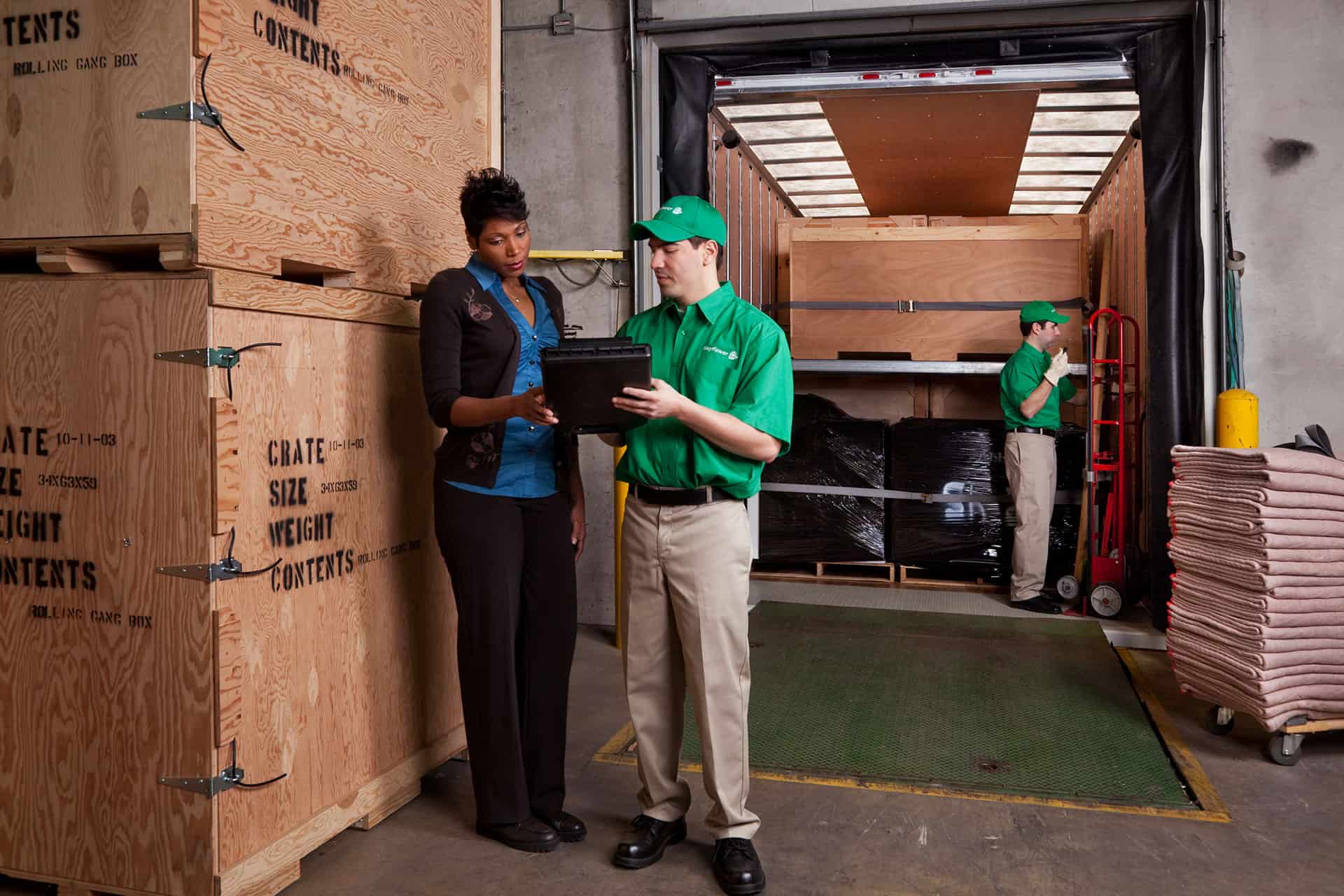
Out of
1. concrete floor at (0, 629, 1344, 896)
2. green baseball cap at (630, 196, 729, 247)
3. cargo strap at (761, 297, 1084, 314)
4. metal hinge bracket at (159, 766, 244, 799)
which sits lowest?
concrete floor at (0, 629, 1344, 896)

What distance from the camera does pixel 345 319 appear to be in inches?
131

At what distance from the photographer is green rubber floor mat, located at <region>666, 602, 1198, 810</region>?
3.91 metres

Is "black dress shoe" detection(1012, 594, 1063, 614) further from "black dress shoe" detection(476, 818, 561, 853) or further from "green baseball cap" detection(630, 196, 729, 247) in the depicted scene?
"green baseball cap" detection(630, 196, 729, 247)

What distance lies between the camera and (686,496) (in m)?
3.01

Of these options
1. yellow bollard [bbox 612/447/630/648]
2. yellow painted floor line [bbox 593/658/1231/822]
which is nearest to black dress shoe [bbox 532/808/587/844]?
yellow painted floor line [bbox 593/658/1231/822]

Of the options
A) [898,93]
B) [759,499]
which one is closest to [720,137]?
[898,93]

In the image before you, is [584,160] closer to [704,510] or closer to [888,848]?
[704,510]

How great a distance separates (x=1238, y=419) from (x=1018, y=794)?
9.07ft

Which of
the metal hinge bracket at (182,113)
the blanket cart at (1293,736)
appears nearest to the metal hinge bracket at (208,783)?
the metal hinge bracket at (182,113)

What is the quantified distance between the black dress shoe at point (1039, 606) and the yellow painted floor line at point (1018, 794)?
2442 mm

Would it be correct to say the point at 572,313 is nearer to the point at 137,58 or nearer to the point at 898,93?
the point at 898,93

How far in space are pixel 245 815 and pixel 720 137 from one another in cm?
611

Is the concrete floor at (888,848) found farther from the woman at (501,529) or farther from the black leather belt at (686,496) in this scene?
the black leather belt at (686,496)

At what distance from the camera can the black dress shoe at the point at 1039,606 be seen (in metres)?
6.88
